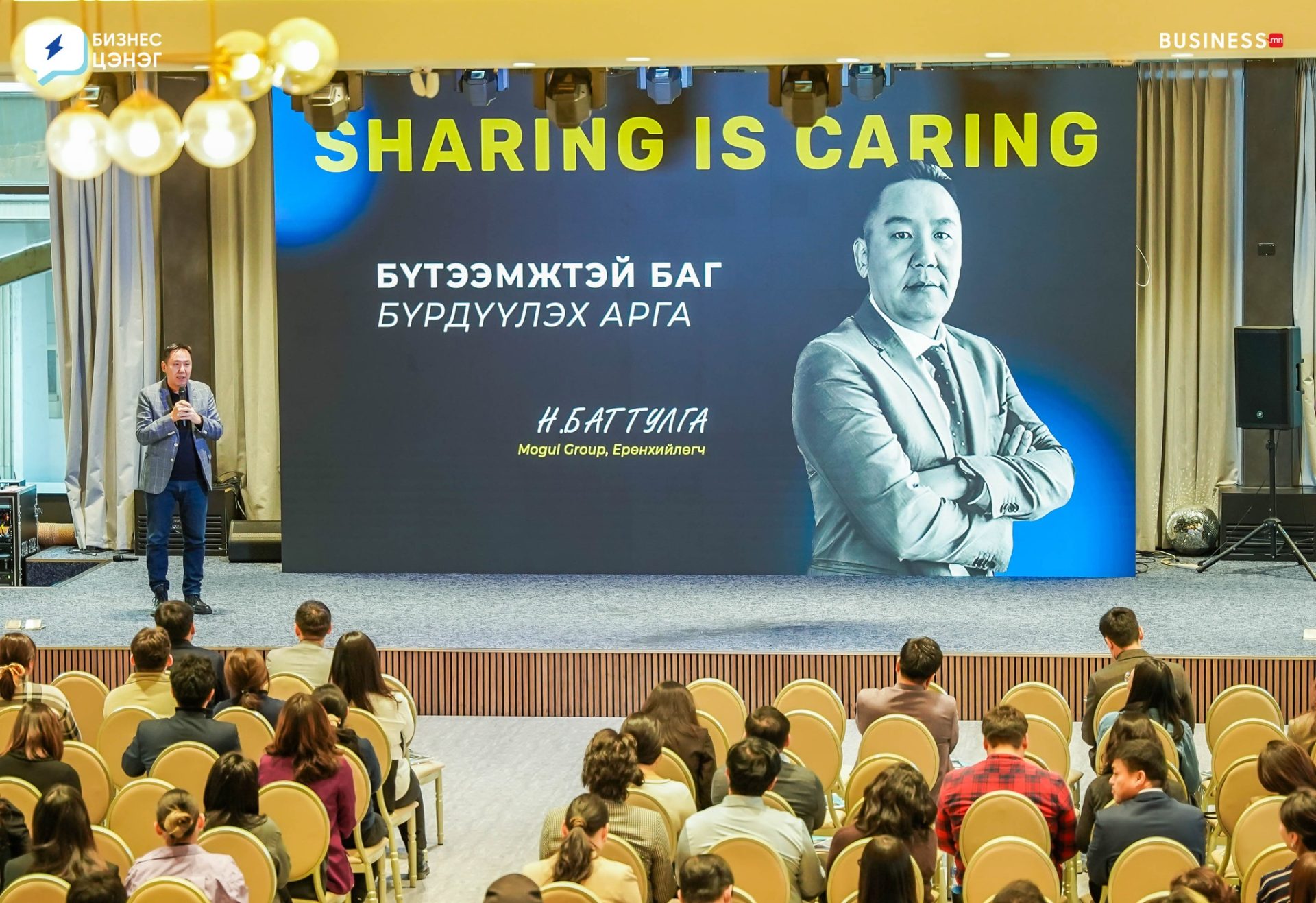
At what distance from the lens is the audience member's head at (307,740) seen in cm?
495

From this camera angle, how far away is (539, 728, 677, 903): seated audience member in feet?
15.1

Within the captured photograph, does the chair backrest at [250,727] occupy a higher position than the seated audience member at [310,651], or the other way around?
the seated audience member at [310,651]

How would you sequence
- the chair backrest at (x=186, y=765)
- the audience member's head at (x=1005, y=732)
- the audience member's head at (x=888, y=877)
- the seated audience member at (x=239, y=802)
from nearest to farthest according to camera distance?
the audience member's head at (x=888, y=877)
the seated audience member at (x=239, y=802)
the audience member's head at (x=1005, y=732)
the chair backrest at (x=186, y=765)

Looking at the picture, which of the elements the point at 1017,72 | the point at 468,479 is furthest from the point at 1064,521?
the point at 468,479

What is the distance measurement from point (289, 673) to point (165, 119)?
241cm

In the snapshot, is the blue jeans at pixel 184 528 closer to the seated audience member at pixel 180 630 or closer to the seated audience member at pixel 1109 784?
A: the seated audience member at pixel 180 630

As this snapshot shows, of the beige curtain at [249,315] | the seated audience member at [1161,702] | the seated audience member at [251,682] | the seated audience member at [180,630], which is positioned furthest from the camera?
the beige curtain at [249,315]

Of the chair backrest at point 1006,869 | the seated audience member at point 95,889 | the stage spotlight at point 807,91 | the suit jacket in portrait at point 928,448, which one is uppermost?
the stage spotlight at point 807,91

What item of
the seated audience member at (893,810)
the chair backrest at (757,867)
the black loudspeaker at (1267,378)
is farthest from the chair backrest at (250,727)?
the black loudspeaker at (1267,378)

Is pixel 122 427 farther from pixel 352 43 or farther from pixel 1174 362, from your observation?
pixel 1174 362

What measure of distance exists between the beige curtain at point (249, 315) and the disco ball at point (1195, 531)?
615 cm

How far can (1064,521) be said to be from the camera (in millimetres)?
10180

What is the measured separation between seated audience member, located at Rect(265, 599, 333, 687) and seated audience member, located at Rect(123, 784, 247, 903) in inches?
91.2

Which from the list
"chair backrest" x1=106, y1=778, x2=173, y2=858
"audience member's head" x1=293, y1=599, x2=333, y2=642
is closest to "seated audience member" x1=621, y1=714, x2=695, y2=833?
"chair backrest" x1=106, y1=778, x2=173, y2=858
